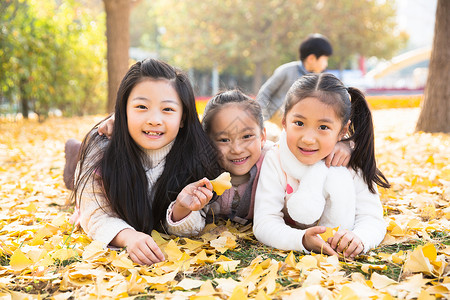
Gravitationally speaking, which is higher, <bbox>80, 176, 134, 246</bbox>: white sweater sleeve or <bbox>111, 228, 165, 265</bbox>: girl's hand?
<bbox>80, 176, 134, 246</bbox>: white sweater sleeve

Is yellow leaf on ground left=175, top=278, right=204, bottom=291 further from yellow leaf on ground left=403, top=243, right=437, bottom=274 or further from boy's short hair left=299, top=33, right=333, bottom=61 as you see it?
boy's short hair left=299, top=33, right=333, bottom=61

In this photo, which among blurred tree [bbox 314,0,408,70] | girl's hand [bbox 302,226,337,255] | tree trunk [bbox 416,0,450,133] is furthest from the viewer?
blurred tree [bbox 314,0,408,70]

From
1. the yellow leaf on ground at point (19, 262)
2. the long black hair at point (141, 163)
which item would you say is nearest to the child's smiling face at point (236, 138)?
Answer: the long black hair at point (141, 163)

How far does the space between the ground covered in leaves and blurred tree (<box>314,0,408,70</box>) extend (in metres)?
16.8

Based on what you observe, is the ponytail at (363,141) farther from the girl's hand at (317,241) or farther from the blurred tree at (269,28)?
the blurred tree at (269,28)

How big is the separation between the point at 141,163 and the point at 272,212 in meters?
0.72

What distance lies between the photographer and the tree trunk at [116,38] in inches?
263

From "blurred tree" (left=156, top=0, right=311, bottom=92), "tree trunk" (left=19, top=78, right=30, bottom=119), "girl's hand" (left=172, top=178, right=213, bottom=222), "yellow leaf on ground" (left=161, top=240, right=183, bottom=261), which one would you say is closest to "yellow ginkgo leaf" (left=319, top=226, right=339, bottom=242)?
"girl's hand" (left=172, top=178, right=213, bottom=222)

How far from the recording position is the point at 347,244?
6.14 ft

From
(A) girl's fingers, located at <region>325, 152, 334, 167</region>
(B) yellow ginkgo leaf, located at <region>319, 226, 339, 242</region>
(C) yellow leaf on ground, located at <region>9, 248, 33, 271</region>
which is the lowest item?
(C) yellow leaf on ground, located at <region>9, 248, 33, 271</region>

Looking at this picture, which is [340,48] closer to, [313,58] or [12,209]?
[313,58]

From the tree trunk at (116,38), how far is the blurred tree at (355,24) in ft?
42.0

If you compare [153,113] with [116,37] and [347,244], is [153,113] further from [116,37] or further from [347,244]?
[116,37]

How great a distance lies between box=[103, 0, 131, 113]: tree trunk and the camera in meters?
6.69
